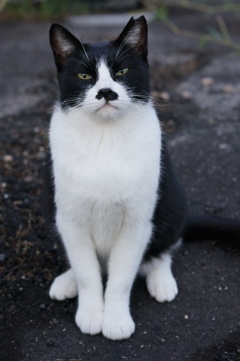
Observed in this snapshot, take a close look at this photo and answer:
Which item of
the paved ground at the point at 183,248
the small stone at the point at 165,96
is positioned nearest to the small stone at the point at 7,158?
the paved ground at the point at 183,248

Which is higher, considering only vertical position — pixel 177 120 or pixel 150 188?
pixel 150 188

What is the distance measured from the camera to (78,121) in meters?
2.07

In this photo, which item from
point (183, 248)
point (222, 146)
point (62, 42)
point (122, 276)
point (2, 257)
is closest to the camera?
point (62, 42)

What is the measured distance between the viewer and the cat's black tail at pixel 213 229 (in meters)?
2.63

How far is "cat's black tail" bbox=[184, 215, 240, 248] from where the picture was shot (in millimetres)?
2633

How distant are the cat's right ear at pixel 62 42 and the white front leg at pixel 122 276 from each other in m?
0.68

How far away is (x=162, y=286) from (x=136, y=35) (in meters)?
1.07

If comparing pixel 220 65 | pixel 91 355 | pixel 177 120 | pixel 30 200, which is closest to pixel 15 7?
pixel 220 65

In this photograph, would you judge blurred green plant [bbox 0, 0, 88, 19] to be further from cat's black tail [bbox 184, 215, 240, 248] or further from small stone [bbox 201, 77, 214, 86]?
cat's black tail [bbox 184, 215, 240, 248]

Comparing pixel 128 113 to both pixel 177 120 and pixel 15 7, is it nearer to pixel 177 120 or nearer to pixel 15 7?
pixel 177 120

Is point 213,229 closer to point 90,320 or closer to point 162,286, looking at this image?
point 162,286

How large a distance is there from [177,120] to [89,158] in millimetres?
1927

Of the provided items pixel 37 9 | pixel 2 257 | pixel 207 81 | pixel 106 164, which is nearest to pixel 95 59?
pixel 106 164

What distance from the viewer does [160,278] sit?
247cm
